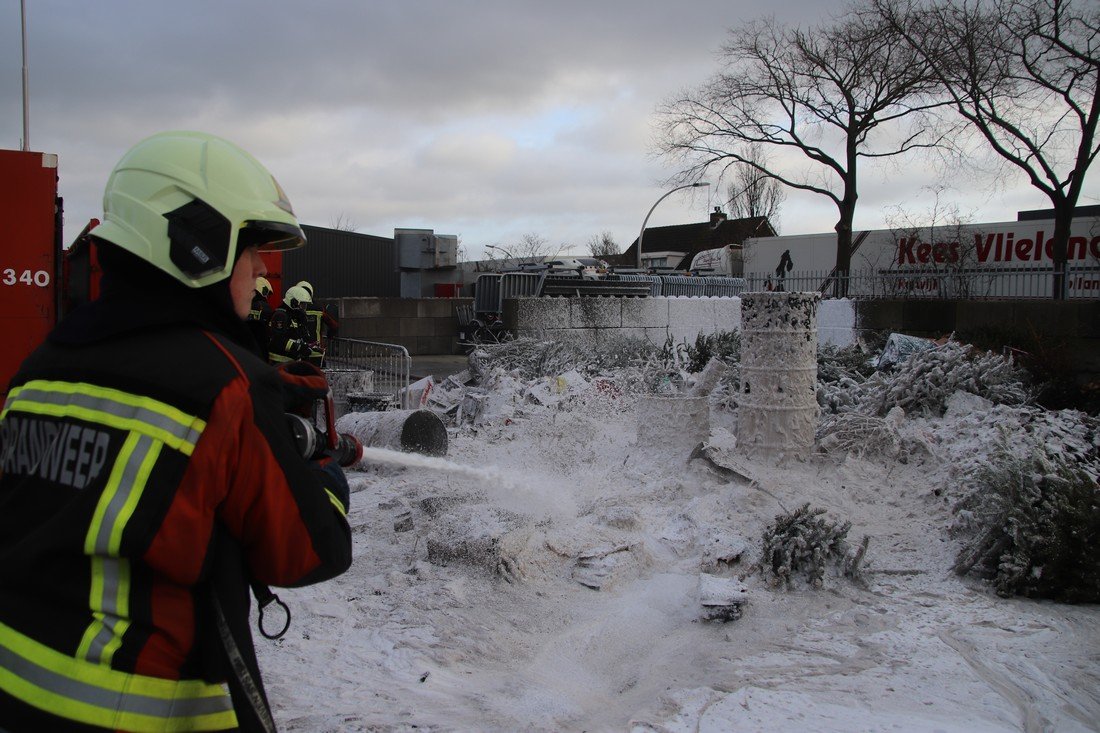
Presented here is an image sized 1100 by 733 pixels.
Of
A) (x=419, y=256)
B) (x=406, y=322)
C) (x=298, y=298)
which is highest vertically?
(x=419, y=256)

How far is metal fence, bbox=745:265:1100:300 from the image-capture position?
41.9 ft

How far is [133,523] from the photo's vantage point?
1481 millimetres

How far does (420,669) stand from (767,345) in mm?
4990

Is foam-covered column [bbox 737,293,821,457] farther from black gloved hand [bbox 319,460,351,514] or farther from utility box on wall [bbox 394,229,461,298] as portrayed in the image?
utility box on wall [bbox 394,229,461,298]

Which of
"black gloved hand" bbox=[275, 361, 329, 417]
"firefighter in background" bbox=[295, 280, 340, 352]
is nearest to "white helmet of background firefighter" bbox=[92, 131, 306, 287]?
"black gloved hand" bbox=[275, 361, 329, 417]

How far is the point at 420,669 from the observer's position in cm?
400

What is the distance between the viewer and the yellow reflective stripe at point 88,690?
148 cm

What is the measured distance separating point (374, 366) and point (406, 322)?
24.5 ft

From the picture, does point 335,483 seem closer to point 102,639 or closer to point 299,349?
point 102,639

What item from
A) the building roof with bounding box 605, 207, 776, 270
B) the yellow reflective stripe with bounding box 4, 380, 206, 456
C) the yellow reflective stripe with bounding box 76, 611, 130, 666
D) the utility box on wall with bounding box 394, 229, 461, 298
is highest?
the building roof with bounding box 605, 207, 776, 270

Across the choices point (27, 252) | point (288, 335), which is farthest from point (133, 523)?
point (27, 252)

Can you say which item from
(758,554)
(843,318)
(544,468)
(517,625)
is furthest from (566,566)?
(843,318)

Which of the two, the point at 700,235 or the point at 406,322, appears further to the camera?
the point at 700,235

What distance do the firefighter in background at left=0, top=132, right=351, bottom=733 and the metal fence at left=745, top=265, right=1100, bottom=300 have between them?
1122cm
